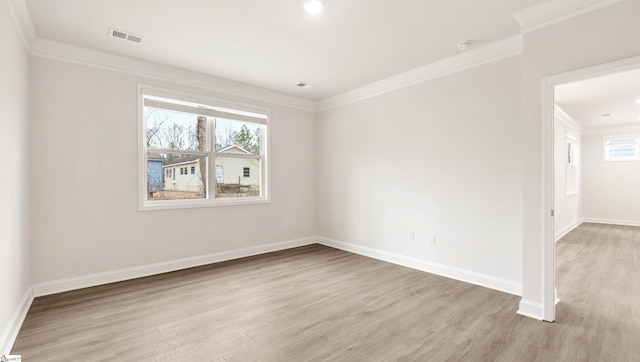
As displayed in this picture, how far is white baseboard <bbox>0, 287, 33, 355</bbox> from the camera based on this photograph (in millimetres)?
2041

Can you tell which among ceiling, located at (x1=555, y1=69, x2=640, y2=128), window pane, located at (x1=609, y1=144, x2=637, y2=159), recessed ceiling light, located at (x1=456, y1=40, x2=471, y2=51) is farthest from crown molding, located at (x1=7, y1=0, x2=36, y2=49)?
window pane, located at (x1=609, y1=144, x2=637, y2=159)

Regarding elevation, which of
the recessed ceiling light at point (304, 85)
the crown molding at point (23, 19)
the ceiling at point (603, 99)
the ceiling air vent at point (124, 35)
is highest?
the ceiling air vent at point (124, 35)

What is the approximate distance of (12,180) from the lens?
95.0 inches

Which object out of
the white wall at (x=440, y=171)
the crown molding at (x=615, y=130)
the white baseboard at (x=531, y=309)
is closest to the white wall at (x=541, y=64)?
the white baseboard at (x=531, y=309)

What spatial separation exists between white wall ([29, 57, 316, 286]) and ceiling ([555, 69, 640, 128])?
556 cm

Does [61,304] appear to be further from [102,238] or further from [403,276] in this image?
[403,276]

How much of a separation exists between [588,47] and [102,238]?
529 centimetres

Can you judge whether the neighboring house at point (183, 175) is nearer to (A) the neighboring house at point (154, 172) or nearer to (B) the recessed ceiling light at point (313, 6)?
(A) the neighboring house at point (154, 172)

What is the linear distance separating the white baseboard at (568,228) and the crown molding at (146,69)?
6.19m

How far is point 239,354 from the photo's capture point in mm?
2064

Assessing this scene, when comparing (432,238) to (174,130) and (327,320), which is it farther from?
(174,130)

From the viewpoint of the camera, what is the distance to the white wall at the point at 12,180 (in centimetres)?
212

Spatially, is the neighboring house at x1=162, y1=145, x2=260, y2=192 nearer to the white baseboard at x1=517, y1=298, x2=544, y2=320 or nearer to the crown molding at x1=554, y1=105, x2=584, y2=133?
the white baseboard at x1=517, y1=298, x2=544, y2=320

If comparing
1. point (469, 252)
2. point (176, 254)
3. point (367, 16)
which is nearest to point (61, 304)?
point (176, 254)
